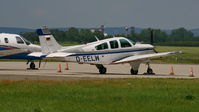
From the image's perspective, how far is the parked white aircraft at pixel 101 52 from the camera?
35.3 meters

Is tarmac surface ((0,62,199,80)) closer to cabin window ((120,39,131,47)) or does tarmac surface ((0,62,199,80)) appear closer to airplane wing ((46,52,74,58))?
airplane wing ((46,52,74,58))

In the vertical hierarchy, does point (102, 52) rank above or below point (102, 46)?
below

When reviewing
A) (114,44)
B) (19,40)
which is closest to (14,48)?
(19,40)

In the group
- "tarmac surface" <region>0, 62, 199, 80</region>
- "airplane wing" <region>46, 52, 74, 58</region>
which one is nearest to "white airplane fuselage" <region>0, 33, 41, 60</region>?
"tarmac surface" <region>0, 62, 199, 80</region>

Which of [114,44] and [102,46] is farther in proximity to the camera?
[114,44]

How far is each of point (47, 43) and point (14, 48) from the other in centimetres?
581

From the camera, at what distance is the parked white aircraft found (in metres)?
35.3

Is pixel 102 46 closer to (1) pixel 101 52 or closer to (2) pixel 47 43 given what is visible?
(1) pixel 101 52

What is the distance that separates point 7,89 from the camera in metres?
22.9

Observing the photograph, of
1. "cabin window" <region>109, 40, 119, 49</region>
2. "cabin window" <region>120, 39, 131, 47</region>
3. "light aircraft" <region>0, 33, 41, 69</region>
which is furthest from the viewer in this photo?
"light aircraft" <region>0, 33, 41, 69</region>

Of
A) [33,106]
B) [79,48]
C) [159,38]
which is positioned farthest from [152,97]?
[159,38]

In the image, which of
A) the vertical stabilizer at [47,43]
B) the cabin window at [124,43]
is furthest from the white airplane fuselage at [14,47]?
the cabin window at [124,43]

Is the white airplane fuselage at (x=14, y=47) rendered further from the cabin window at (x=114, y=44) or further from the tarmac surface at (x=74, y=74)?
the cabin window at (x=114, y=44)

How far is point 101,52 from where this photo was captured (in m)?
36.2
